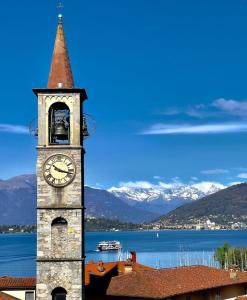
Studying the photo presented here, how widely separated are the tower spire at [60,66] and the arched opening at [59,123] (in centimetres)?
118

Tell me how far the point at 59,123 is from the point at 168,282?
1428 cm

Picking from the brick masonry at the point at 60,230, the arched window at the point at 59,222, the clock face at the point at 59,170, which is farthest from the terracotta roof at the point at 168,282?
the clock face at the point at 59,170

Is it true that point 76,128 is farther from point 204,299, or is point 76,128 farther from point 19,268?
point 19,268

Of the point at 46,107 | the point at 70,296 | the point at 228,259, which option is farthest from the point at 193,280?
the point at 228,259

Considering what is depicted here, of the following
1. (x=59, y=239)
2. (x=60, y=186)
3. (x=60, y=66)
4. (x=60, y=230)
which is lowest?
(x=59, y=239)

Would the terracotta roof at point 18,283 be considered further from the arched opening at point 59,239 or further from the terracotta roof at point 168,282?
the arched opening at point 59,239

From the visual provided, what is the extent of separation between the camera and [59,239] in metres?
37.0

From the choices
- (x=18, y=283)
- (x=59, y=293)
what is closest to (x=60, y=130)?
(x=59, y=293)

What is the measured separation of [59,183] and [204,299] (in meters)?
15.9

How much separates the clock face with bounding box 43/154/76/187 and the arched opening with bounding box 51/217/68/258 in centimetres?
220

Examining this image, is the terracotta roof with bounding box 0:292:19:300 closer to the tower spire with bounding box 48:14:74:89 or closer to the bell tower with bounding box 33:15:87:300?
the bell tower with bounding box 33:15:87:300

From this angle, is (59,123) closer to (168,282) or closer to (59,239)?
(59,239)

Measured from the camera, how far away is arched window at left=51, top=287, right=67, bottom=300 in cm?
3656

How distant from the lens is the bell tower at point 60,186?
36.6m
